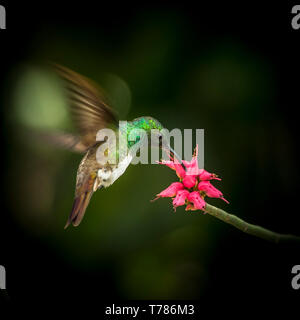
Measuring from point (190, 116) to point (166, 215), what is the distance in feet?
2.32

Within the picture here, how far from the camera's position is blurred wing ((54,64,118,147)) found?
1.35 metres

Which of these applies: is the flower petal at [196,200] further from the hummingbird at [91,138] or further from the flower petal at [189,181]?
the hummingbird at [91,138]

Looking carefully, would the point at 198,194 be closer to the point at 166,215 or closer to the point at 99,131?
the point at 99,131

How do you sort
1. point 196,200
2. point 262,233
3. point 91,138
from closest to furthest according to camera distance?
1. point 262,233
2. point 196,200
3. point 91,138

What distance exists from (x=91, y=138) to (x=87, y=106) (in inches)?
9.2

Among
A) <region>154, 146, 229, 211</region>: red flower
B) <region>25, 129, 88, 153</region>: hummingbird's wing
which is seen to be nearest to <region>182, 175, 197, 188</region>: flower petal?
<region>154, 146, 229, 211</region>: red flower

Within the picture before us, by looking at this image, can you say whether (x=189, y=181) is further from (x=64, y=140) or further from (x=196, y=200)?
(x=64, y=140)

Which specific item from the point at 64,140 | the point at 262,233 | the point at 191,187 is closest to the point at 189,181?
the point at 191,187

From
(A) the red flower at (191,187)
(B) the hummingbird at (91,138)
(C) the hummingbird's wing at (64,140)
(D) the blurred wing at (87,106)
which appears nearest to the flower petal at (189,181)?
(A) the red flower at (191,187)

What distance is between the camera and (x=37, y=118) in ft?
7.44

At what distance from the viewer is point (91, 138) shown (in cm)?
168

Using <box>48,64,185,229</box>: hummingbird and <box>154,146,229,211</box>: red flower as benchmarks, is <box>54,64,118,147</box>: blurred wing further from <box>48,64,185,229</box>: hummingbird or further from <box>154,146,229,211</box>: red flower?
<box>154,146,229,211</box>: red flower

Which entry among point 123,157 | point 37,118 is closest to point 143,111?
point 37,118

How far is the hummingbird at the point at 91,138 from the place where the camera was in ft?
4.70
